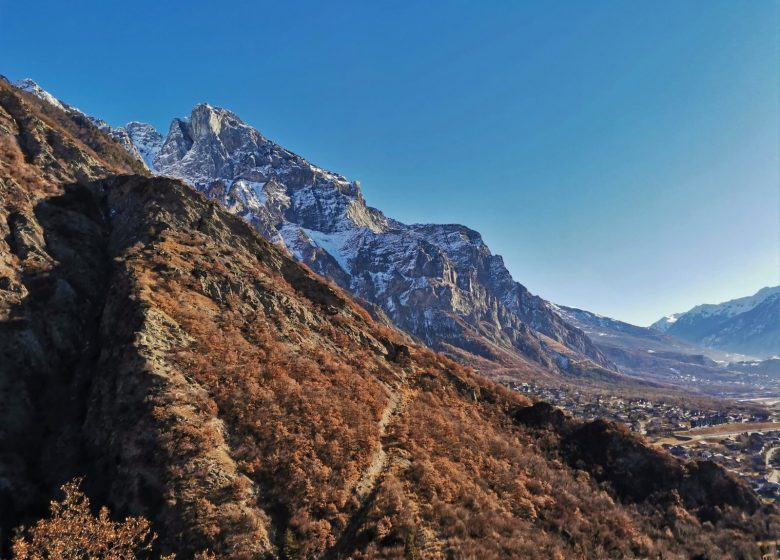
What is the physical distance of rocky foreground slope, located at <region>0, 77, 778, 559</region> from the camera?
19.8 meters

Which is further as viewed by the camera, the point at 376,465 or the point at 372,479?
the point at 376,465

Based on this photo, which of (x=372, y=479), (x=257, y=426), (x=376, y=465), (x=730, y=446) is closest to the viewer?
(x=257, y=426)

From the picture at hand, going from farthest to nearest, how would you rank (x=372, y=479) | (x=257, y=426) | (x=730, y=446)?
(x=730, y=446) < (x=372, y=479) < (x=257, y=426)

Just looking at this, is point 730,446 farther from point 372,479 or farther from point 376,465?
point 372,479

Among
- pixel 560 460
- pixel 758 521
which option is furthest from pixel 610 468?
pixel 758 521

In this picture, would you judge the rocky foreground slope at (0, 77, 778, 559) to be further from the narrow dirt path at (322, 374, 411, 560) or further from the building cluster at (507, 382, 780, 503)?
the building cluster at (507, 382, 780, 503)

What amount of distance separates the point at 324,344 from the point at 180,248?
17.5m

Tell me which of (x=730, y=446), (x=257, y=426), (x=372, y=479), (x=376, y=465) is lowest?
(x=730, y=446)

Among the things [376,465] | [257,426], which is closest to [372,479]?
[376,465]

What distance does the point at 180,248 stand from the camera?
134ft

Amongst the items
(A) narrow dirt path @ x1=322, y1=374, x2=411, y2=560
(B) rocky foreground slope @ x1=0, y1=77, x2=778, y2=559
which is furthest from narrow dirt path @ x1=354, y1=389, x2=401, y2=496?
(B) rocky foreground slope @ x1=0, y1=77, x2=778, y2=559

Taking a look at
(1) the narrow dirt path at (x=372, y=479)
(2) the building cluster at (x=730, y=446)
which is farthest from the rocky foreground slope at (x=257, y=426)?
(2) the building cluster at (x=730, y=446)

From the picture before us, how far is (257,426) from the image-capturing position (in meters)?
23.7

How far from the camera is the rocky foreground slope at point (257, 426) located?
19.8m
